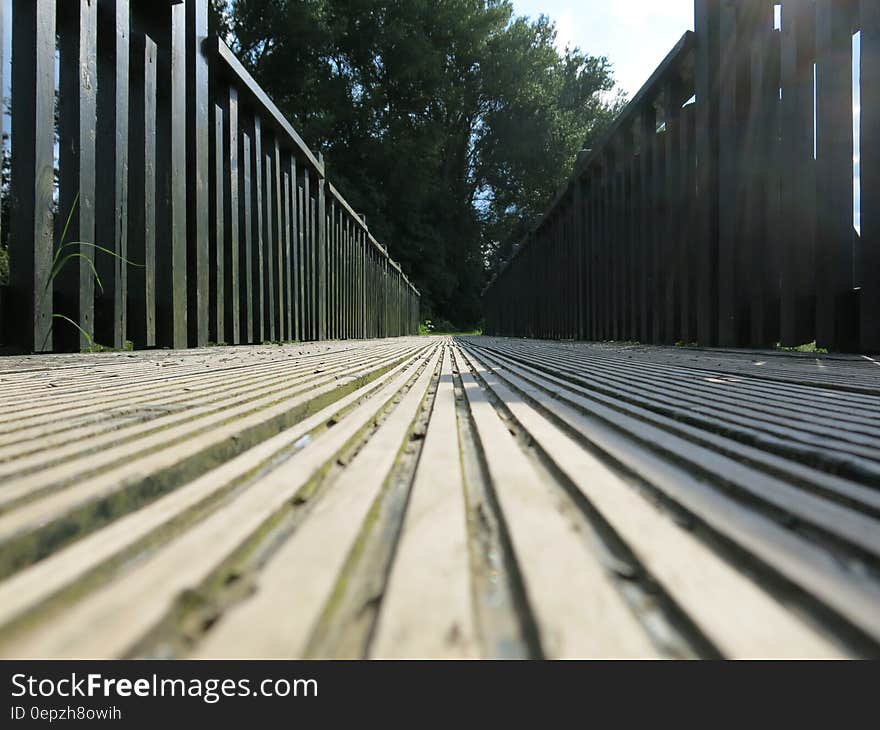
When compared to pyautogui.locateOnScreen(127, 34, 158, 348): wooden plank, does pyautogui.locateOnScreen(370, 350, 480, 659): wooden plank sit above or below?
below

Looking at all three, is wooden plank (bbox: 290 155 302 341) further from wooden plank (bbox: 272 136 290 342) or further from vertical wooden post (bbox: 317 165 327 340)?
vertical wooden post (bbox: 317 165 327 340)

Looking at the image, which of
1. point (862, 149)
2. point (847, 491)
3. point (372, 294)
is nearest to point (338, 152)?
point (372, 294)

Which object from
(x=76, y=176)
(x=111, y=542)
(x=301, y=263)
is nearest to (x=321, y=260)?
(x=301, y=263)

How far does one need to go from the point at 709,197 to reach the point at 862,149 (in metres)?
0.91

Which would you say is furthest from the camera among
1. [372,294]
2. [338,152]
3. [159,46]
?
[338,152]

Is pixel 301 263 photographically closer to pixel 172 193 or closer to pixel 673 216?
pixel 172 193

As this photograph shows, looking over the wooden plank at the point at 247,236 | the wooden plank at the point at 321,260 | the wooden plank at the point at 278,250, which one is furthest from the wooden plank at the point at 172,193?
the wooden plank at the point at 321,260

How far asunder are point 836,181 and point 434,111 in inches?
707

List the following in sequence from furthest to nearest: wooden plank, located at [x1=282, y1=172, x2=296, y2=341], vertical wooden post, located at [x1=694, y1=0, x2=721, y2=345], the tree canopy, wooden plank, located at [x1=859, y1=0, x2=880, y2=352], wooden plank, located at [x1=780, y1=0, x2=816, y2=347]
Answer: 1. the tree canopy
2. wooden plank, located at [x1=282, y1=172, x2=296, y2=341]
3. vertical wooden post, located at [x1=694, y1=0, x2=721, y2=345]
4. wooden plank, located at [x1=780, y1=0, x2=816, y2=347]
5. wooden plank, located at [x1=859, y1=0, x2=880, y2=352]

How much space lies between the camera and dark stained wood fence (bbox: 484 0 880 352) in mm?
1914

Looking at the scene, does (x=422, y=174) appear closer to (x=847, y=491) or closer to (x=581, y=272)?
(x=581, y=272)

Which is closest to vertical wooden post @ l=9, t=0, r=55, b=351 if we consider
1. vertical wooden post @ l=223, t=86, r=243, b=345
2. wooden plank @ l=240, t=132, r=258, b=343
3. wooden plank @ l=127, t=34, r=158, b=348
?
wooden plank @ l=127, t=34, r=158, b=348

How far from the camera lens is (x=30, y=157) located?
1.53 meters
